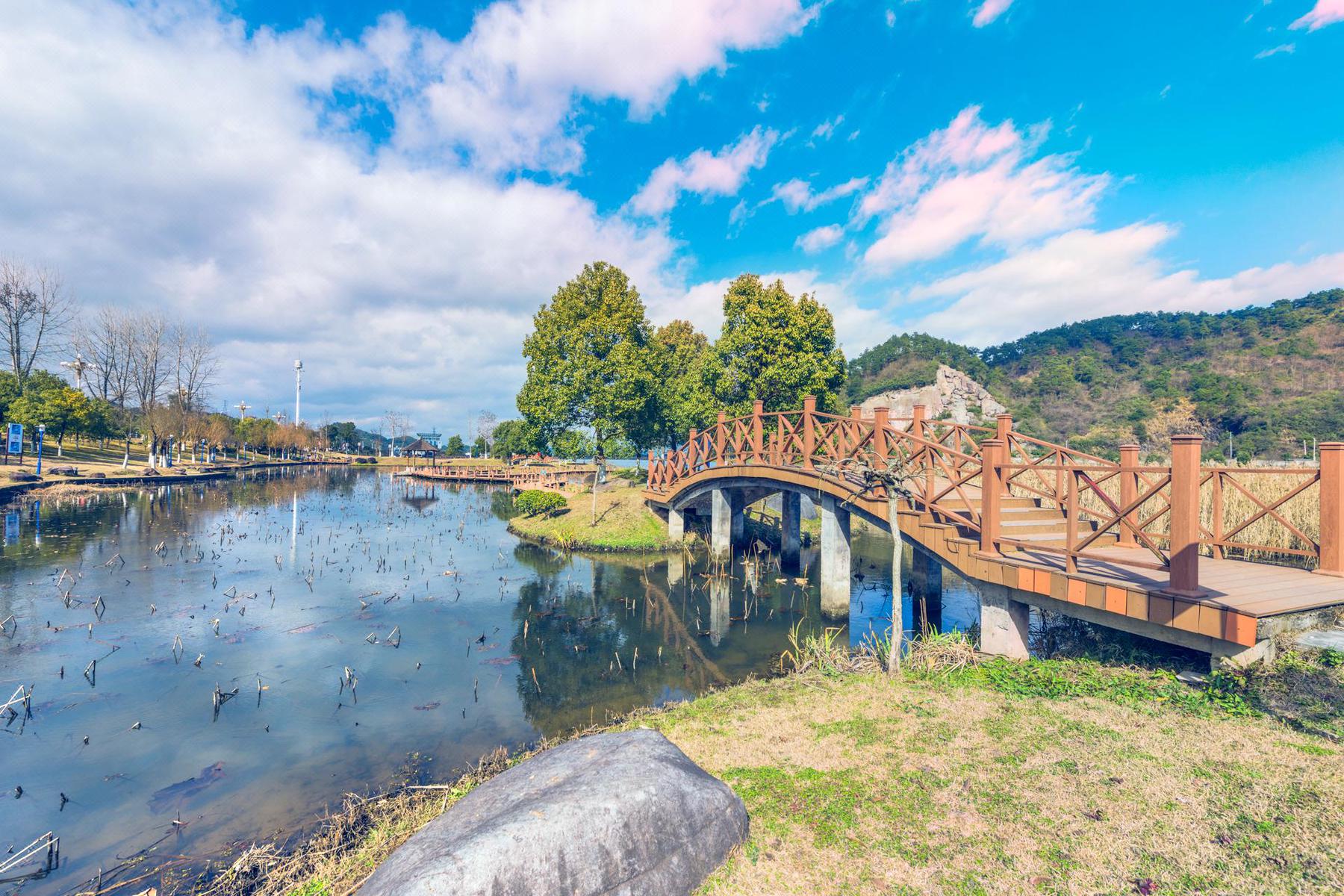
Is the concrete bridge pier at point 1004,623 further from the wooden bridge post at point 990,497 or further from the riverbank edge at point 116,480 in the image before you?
the riverbank edge at point 116,480

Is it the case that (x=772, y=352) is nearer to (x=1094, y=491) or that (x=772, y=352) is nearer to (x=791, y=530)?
(x=791, y=530)

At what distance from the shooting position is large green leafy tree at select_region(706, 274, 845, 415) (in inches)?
1063

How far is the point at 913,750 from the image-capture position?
233 inches

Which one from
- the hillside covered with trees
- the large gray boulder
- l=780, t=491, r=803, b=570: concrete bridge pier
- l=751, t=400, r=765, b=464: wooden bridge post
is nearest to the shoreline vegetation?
the large gray boulder

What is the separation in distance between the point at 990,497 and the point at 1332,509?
12.5 feet

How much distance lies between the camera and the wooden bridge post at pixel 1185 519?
624 cm

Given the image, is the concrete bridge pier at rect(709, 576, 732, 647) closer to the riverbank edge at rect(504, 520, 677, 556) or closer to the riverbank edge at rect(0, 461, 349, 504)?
the riverbank edge at rect(504, 520, 677, 556)

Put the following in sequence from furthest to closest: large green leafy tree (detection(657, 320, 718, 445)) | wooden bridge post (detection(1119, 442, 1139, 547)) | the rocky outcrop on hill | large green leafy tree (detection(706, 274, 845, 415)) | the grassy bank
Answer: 1. the rocky outcrop on hill
2. large green leafy tree (detection(657, 320, 718, 445))
3. large green leafy tree (detection(706, 274, 845, 415))
4. the grassy bank
5. wooden bridge post (detection(1119, 442, 1139, 547))

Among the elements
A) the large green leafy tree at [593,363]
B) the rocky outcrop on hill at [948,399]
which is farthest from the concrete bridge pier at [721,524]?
the rocky outcrop on hill at [948,399]

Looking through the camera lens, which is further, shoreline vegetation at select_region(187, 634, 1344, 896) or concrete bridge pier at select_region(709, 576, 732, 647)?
concrete bridge pier at select_region(709, 576, 732, 647)

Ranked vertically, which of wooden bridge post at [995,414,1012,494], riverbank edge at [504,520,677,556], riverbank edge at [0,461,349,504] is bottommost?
riverbank edge at [504,520,677,556]

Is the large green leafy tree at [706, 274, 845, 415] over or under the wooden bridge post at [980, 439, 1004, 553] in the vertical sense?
over

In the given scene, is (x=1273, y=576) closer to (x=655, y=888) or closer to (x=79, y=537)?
(x=655, y=888)

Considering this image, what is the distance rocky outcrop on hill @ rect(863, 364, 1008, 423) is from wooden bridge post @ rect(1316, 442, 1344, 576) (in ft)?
217
